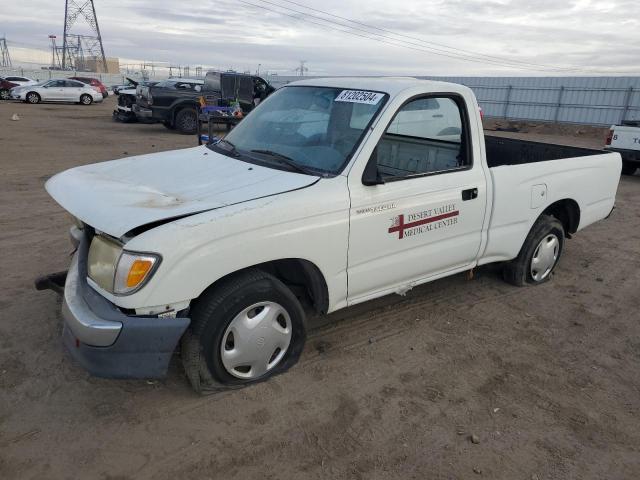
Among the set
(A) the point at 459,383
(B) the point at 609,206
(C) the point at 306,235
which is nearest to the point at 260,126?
(C) the point at 306,235

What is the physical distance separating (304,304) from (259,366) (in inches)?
27.8

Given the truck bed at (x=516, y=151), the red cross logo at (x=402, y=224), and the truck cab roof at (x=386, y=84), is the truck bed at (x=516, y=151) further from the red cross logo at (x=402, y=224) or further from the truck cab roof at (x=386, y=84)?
the red cross logo at (x=402, y=224)

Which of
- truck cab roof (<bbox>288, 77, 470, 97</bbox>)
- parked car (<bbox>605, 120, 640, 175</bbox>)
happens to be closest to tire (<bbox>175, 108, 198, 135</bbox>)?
parked car (<bbox>605, 120, 640, 175</bbox>)

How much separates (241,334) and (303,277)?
59 centimetres

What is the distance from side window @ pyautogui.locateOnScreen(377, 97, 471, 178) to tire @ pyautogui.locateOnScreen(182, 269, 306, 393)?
→ 1392 millimetres

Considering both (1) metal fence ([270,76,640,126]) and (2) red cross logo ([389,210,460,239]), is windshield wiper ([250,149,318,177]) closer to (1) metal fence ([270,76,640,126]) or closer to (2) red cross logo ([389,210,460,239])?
(2) red cross logo ([389,210,460,239])

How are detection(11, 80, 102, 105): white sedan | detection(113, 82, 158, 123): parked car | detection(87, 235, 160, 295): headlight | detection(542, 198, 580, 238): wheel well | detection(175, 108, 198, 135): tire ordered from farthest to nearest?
detection(11, 80, 102, 105): white sedan < detection(113, 82, 158, 123): parked car < detection(175, 108, 198, 135): tire < detection(542, 198, 580, 238): wheel well < detection(87, 235, 160, 295): headlight

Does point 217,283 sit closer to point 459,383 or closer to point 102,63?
point 459,383

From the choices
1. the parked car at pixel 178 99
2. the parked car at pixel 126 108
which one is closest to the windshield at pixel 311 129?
the parked car at pixel 178 99

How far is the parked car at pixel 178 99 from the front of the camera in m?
16.9

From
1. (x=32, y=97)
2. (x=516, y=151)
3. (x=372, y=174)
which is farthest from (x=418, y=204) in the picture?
(x=32, y=97)

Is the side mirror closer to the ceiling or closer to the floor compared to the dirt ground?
closer to the ceiling

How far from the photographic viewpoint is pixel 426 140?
4.30m

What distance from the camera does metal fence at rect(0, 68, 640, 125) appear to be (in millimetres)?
23703
